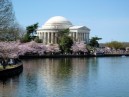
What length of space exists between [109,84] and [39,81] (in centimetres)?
546

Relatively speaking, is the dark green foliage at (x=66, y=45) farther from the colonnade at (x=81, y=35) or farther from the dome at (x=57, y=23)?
the dome at (x=57, y=23)

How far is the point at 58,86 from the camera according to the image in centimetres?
2811

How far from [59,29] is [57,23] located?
7.92 m

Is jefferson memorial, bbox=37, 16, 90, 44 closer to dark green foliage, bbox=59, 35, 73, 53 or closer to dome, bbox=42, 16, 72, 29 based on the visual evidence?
dome, bbox=42, 16, 72, 29

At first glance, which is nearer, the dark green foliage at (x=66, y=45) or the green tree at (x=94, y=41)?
the dark green foliage at (x=66, y=45)

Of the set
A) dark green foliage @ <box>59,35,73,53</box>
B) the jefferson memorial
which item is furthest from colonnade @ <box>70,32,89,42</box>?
dark green foliage @ <box>59,35,73,53</box>

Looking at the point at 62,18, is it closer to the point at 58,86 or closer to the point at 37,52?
the point at 37,52

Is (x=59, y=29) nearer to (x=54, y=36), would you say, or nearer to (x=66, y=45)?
(x=54, y=36)

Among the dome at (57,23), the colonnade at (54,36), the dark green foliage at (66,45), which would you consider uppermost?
the dome at (57,23)

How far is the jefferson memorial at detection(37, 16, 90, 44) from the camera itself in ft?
439

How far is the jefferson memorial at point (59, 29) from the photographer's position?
134 metres

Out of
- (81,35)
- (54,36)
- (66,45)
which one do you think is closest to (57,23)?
(54,36)

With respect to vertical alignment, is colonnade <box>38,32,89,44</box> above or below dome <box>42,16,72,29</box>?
below

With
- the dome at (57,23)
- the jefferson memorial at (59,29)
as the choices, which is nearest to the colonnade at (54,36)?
the jefferson memorial at (59,29)
